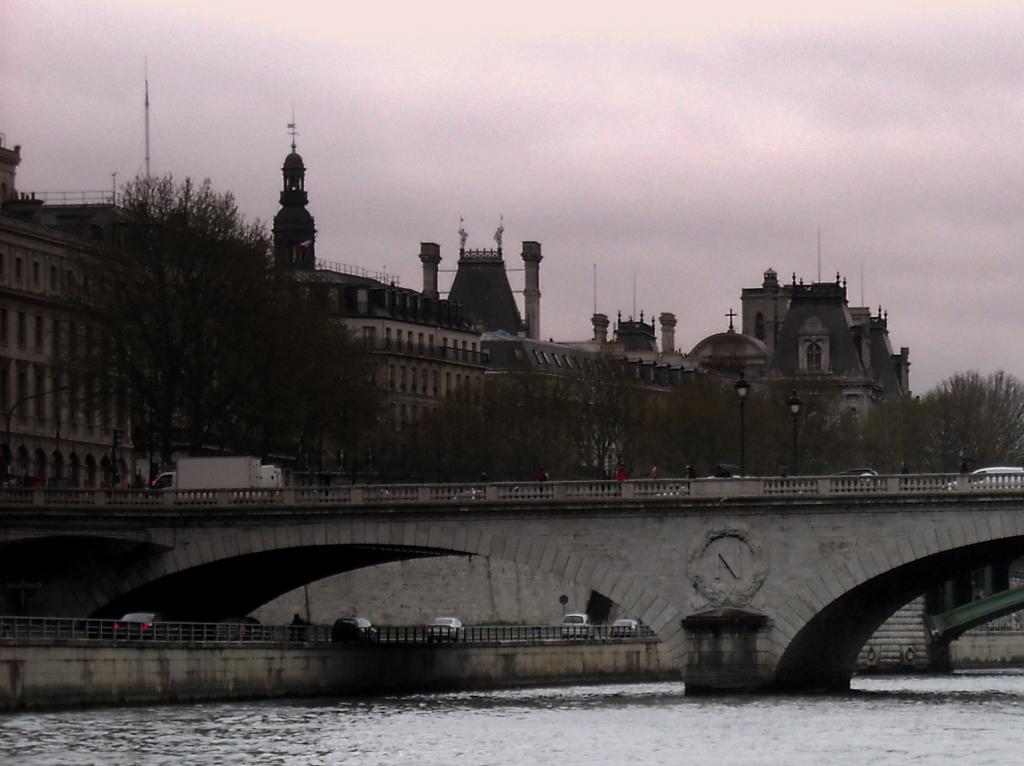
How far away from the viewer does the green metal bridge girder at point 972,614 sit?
416 feet

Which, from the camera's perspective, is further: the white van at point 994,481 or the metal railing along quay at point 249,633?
the white van at point 994,481

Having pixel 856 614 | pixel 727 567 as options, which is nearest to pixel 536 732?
pixel 727 567

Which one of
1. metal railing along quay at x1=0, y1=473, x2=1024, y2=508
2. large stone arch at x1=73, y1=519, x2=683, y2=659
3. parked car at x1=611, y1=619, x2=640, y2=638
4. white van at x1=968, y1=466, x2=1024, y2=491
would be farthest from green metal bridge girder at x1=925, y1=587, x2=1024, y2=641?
large stone arch at x1=73, y1=519, x2=683, y2=659

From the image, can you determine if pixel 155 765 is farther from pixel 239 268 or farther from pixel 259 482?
pixel 239 268

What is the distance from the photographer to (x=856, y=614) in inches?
4136

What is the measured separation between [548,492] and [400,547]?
5.20 m

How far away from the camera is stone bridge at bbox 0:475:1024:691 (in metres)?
98.1

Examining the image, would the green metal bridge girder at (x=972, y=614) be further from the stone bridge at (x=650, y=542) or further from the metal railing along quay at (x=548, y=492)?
the metal railing along quay at (x=548, y=492)

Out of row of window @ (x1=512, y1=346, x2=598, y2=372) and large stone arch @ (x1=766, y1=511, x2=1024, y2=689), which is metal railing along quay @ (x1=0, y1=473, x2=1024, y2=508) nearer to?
large stone arch @ (x1=766, y1=511, x2=1024, y2=689)

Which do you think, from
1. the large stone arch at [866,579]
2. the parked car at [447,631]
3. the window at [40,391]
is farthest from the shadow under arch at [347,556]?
the window at [40,391]

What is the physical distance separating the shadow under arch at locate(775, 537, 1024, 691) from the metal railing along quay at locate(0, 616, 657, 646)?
1203cm

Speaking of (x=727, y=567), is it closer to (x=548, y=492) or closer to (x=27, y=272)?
(x=548, y=492)

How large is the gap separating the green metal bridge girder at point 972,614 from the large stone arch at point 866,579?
2191 centimetres

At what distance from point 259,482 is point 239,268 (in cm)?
1176
